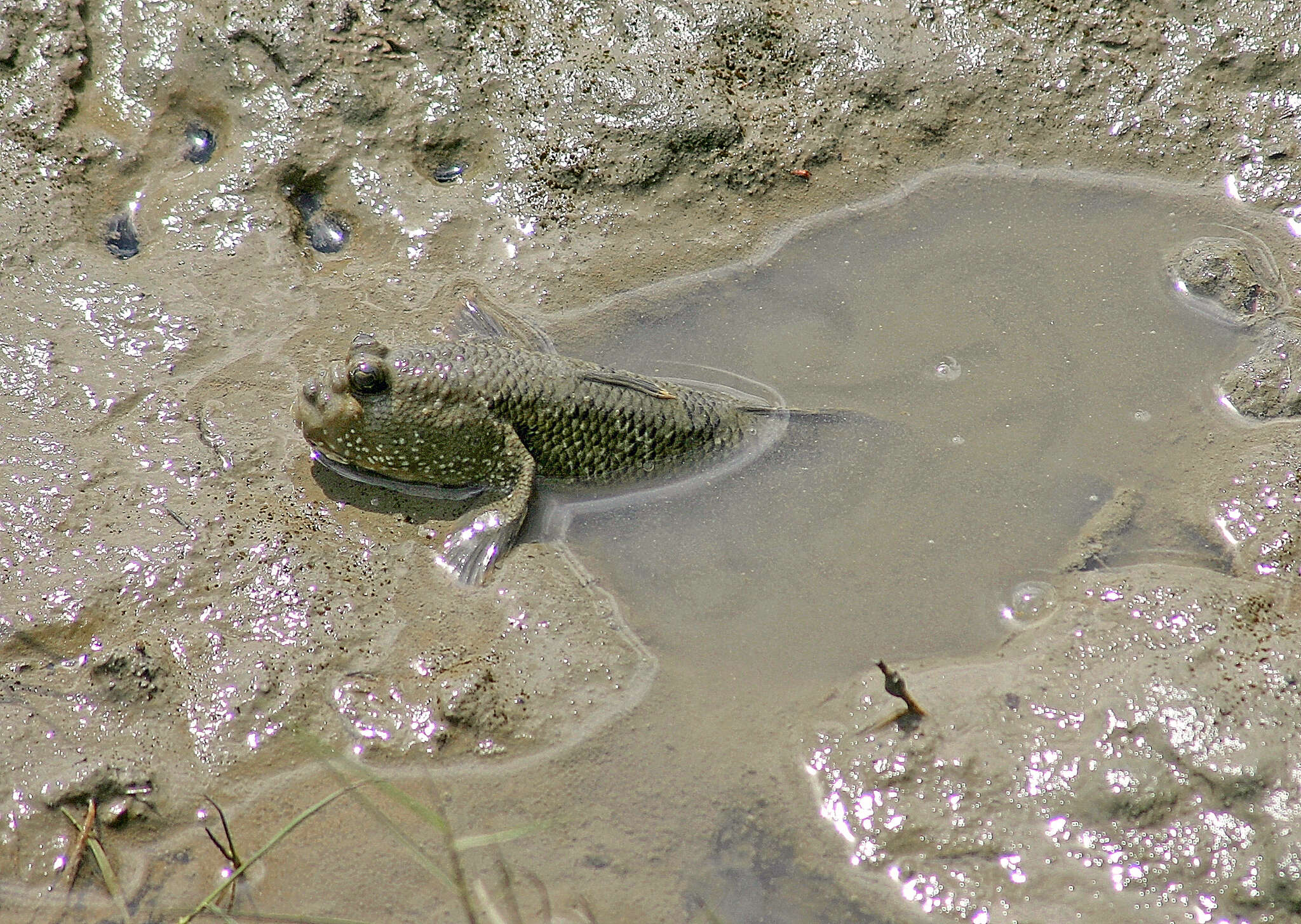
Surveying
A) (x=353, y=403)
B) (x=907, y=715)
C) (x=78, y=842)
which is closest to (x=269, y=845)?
(x=78, y=842)

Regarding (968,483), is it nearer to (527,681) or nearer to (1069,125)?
(527,681)

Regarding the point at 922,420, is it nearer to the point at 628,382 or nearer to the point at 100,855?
the point at 628,382

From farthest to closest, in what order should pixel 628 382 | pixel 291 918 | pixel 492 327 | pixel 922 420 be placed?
1. pixel 492 327
2. pixel 922 420
3. pixel 628 382
4. pixel 291 918

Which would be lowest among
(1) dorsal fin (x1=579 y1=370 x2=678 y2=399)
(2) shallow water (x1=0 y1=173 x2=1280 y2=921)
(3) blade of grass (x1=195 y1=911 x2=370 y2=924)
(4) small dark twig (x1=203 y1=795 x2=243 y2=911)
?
(3) blade of grass (x1=195 y1=911 x2=370 y2=924)

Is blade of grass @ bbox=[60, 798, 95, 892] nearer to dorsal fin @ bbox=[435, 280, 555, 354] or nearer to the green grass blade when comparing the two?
the green grass blade

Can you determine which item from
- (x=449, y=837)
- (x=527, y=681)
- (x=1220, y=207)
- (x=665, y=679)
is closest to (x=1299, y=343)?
(x=1220, y=207)

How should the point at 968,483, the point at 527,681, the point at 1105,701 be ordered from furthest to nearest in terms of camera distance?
1. the point at 968,483
2. the point at 527,681
3. the point at 1105,701

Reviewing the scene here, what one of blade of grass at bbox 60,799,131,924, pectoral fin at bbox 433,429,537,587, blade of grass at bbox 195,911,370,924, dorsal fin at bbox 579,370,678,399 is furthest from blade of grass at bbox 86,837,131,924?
dorsal fin at bbox 579,370,678,399
